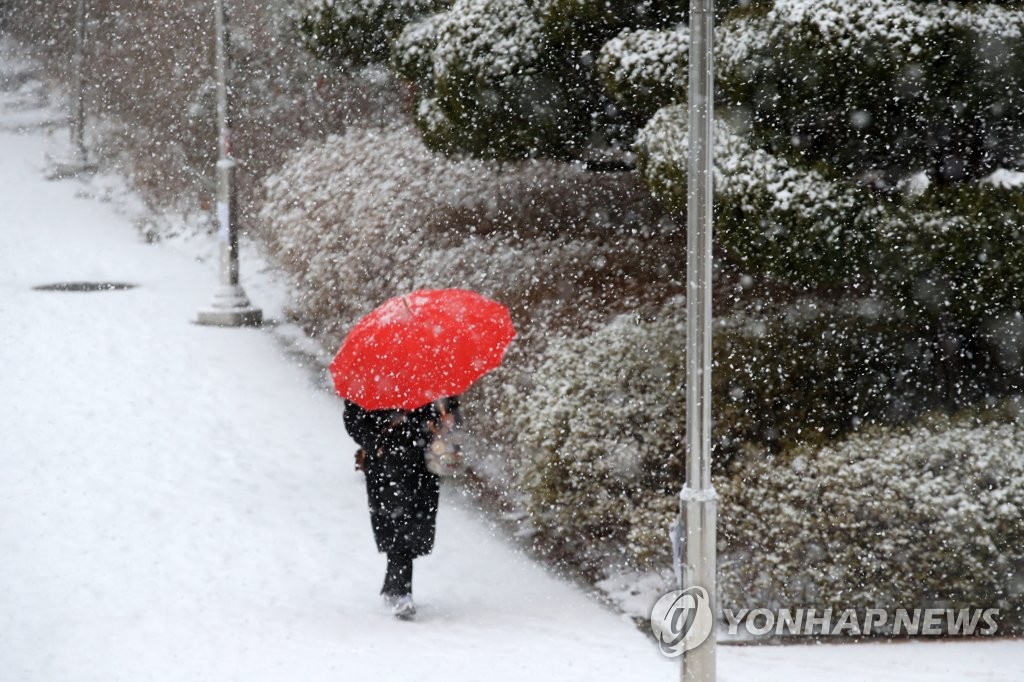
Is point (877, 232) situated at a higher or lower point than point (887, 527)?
higher

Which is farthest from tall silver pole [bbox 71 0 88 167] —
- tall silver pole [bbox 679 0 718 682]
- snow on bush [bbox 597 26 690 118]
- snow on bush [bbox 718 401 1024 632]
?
tall silver pole [bbox 679 0 718 682]

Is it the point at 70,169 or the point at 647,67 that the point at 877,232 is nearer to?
the point at 647,67

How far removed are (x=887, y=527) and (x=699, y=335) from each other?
231 centimetres

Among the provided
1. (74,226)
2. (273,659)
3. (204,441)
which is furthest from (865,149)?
(74,226)

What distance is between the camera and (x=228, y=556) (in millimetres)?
8016

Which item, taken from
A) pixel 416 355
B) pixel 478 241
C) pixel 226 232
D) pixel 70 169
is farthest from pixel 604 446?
pixel 70 169

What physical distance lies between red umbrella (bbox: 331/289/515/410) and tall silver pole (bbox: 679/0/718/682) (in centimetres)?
174

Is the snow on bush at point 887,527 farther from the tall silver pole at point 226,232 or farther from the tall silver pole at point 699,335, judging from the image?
the tall silver pole at point 226,232

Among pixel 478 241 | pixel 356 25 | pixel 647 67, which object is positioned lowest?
pixel 478 241

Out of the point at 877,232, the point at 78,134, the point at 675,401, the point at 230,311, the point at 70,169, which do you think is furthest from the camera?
the point at 78,134

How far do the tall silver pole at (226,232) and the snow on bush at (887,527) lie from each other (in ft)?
26.5

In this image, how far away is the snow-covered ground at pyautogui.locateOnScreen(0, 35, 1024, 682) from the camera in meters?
6.33

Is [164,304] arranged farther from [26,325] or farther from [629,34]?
[629,34]

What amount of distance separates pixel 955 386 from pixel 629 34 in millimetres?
3343
